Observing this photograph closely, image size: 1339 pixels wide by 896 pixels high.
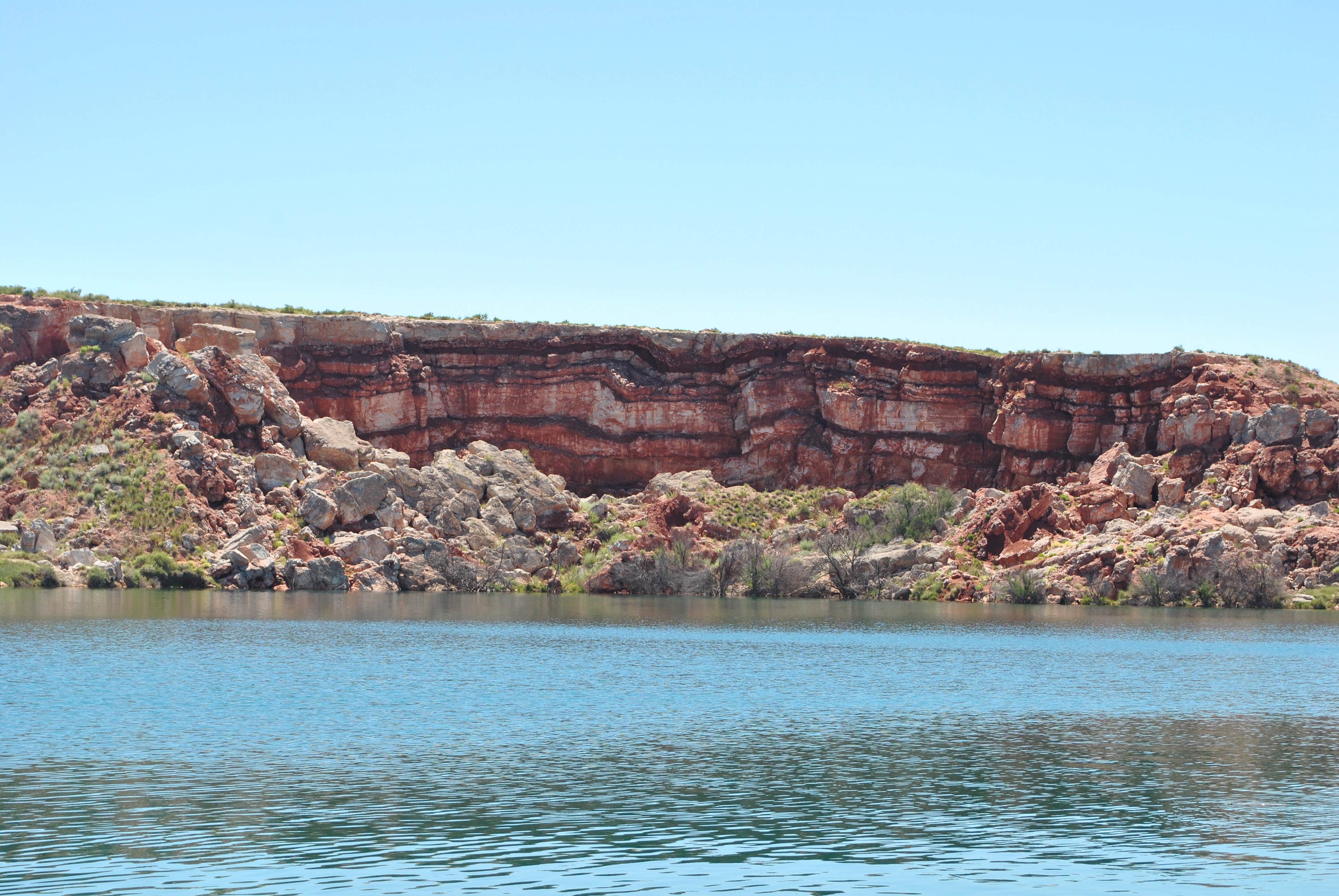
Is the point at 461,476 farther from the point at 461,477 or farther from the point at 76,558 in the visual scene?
the point at 76,558

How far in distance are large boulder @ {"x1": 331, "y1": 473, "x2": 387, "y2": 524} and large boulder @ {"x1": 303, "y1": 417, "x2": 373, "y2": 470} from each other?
16.9 ft

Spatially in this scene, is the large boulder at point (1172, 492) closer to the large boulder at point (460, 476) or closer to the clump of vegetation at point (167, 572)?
the large boulder at point (460, 476)

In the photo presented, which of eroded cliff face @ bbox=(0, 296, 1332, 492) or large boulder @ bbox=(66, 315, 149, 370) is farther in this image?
eroded cliff face @ bbox=(0, 296, 1332, 492)

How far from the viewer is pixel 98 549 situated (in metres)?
67.7

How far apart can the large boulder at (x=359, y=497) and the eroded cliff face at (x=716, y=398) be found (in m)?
13.3

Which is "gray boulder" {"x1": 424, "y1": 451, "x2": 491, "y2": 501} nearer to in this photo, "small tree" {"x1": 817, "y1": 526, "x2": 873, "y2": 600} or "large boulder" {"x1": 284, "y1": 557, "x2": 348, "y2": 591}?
"large boulder" {"x1": 284, "y1": 557, "x2": 348, "y2": 591}

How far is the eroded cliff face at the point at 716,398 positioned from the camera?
8869 cm

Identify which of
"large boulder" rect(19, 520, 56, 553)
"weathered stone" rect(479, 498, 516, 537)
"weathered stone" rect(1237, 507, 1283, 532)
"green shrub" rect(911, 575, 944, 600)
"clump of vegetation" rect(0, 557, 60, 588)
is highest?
"weathered stone" rect(1237, 507, 1283, 532)

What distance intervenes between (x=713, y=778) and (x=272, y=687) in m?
13.1

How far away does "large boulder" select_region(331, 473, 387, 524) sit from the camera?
74875 millimetres

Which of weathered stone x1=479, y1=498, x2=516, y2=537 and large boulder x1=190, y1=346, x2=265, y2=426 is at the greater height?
large boulder x1=190, y1=346, x2=265, y2=426

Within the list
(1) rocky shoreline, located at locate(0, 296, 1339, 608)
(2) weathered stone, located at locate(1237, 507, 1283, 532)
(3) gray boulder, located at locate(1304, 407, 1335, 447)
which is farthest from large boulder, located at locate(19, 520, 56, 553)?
(3) gray boulder, located at locate(1304, 407, 1335, 447)

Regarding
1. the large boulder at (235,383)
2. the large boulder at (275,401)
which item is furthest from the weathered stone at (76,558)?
the large boulder at (275,401)

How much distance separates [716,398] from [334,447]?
86.1ft
